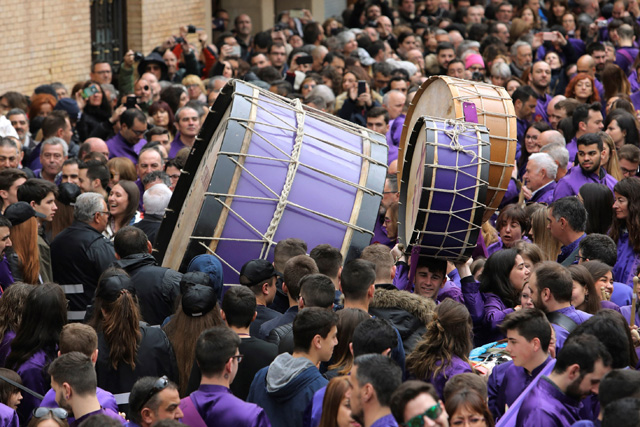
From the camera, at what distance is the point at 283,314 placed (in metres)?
5.72

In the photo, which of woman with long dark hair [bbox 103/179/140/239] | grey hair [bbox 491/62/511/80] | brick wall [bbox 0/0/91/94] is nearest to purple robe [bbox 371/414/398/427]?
woman with long dark hair [bbox 103/179/140/239]

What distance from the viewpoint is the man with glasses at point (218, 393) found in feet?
15.0

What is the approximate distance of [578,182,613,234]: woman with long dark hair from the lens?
769 centimetres

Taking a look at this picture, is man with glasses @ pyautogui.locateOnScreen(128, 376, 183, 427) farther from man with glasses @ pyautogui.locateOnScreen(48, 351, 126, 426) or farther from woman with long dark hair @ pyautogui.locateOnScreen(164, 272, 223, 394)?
woman with long dark hair @ pyautogui.locateOnScreen(164, 272, 223, 394)

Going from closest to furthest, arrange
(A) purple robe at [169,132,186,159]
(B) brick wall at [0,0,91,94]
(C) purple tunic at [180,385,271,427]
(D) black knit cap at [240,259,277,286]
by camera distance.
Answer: (C) purple tunic at [180,385,271,427], (D) black knit cap at [240,259,277,286], (A) purple robe at [169,132,186,159], (B) brick wall at [0,0,91,94]

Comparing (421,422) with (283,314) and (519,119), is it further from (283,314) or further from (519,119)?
(519,119)

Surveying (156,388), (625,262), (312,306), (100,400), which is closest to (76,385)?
(100,400)

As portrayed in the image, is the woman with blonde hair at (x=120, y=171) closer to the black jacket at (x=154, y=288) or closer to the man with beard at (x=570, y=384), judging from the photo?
the black jacket at (x=154, y=288)

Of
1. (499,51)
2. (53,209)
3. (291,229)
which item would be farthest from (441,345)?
(499,51)

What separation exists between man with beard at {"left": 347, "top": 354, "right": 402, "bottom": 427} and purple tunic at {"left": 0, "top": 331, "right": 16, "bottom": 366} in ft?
7.95

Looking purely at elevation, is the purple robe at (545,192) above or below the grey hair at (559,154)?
below

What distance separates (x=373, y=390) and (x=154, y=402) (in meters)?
0.96

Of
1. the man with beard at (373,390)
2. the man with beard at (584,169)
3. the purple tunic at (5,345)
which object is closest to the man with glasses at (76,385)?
the man with beard at (373,390)

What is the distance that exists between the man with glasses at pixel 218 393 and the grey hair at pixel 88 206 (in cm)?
262
